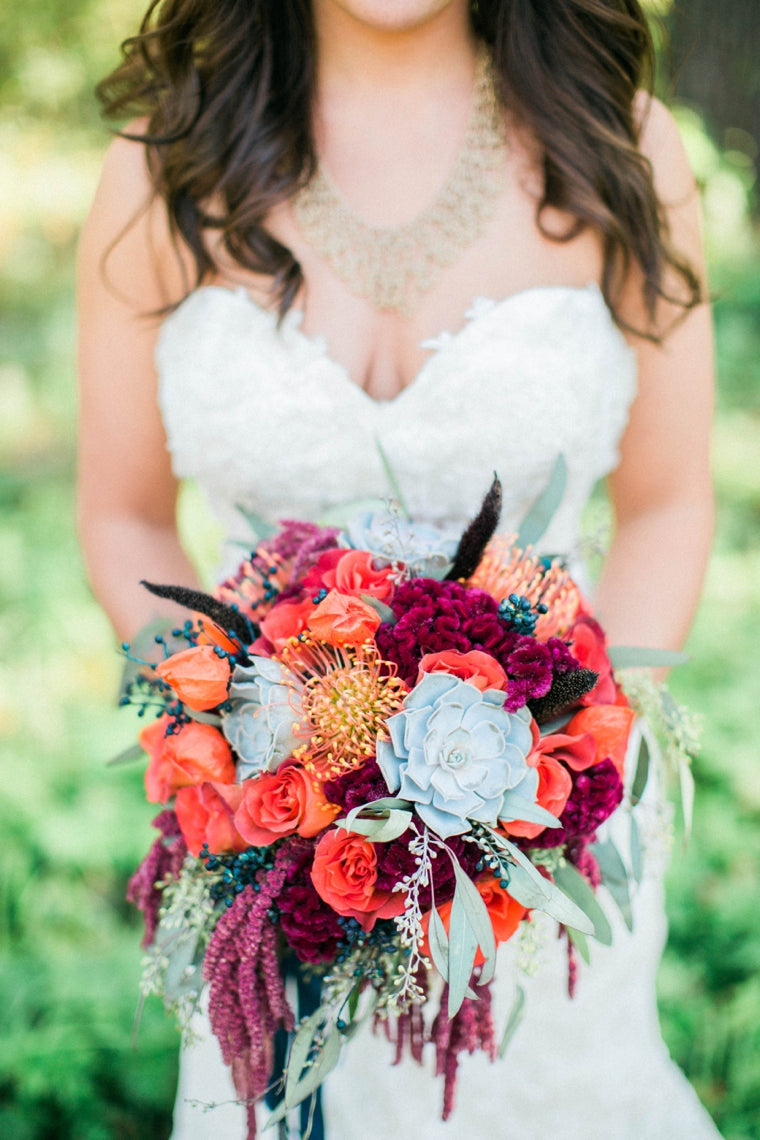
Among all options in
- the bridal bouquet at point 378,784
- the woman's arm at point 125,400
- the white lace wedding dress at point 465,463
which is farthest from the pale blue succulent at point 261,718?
the woman's arm at point 125,400

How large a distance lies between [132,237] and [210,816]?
3.47 ft

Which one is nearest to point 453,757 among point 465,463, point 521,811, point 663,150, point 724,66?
point 521,811

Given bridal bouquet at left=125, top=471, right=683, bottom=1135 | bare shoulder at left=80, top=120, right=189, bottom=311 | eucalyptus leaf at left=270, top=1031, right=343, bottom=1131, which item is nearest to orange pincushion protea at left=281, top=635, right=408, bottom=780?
bridal bouquet at left=125, top=471, right=683, bottom=1135

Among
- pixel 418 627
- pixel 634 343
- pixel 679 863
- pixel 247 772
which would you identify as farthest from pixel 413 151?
pixel 679 863

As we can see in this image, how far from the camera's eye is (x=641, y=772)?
1.13 meters

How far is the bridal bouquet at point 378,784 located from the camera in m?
0.94

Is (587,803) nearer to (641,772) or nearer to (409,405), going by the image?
(641,772)

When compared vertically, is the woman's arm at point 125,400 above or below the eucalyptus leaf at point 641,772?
above

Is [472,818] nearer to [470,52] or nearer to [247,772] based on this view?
[247,772]

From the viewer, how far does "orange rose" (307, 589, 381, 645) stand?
99cm

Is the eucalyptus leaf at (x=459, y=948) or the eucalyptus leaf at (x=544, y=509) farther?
the eucalyptus leaf at (x=544, y=509)

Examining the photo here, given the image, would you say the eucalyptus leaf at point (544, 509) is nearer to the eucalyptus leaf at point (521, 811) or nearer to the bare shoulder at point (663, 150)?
the eucalyptus leaf at point (521, 811)

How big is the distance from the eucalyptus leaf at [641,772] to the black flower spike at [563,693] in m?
0.17

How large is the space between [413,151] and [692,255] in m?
0.54
